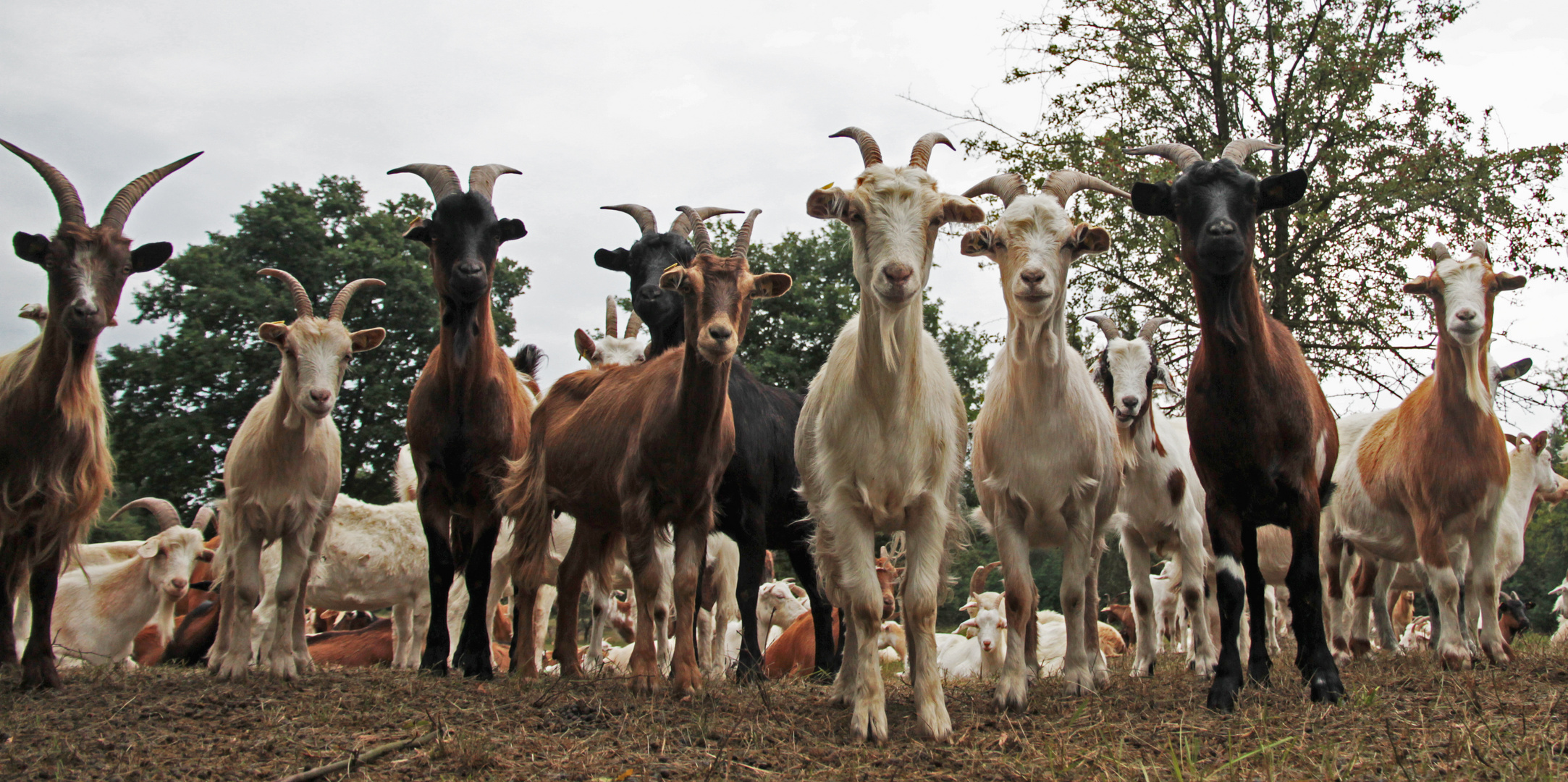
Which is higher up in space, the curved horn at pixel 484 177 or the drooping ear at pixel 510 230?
the curved horn at pixel 484 177

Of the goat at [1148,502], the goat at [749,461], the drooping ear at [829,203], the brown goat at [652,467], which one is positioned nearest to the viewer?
the drooping ear at [829,203]

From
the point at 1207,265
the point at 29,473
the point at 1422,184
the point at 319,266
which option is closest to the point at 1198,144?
the point at 1422,184

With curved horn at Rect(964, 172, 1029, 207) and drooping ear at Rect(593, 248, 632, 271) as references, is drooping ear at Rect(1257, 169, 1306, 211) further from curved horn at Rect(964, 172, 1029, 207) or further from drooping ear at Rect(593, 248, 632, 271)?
drooping ear at Rect(593, 248, 632, 271)

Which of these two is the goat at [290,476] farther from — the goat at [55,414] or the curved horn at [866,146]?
the curved horn at [866,146]

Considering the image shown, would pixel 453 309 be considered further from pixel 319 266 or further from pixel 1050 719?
pixel 319 266

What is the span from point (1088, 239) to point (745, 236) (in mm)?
1965

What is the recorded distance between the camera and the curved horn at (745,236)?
18.8 ft

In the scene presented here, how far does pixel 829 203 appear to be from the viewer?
177 inches

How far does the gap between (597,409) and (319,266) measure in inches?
776

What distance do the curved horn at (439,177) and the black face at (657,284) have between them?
1.38 m

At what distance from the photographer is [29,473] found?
5480 millimetres

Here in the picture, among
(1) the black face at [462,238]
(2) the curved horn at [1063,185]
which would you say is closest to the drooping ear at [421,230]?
(1) the black face at [462,238]

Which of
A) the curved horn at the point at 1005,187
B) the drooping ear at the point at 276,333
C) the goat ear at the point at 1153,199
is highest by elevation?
the curved horn at the point at 1005,187

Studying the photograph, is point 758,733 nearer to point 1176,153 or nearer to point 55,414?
point 1176,153
